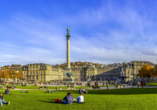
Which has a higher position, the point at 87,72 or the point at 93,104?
the point at 87,72

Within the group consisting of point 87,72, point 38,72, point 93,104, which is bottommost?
point 93,104

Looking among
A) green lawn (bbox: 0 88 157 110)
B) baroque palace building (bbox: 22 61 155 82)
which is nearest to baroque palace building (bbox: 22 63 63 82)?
baroque palace building (bbox: 22 61 155 82)

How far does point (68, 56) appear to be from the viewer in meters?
68.6

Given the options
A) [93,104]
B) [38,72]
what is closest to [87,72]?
[38,72]

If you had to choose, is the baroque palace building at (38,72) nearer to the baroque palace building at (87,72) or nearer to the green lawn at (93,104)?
the baroque palace building at (87,72)

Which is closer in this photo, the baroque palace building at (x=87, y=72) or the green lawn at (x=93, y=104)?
the green lawn at (x=93, y=104)

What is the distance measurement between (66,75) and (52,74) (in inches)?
2823

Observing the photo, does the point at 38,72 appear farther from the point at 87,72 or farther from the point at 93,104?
the point at 93,104

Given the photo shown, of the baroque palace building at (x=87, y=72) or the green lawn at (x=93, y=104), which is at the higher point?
the baroque palace building at (x=87, y=72)

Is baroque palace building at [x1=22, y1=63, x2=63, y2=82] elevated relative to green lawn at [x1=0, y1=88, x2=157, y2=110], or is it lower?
elevated

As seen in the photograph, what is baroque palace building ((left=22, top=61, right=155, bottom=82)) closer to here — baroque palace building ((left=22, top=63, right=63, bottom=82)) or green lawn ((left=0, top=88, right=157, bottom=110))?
baroque palace building ((left=22, top=63, right=63, bottom=82))

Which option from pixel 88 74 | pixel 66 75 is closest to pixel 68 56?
pixel 66 75

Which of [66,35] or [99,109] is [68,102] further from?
[66,35]

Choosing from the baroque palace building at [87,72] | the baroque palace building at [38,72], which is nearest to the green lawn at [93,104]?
the baroque palace building at [87,72]
